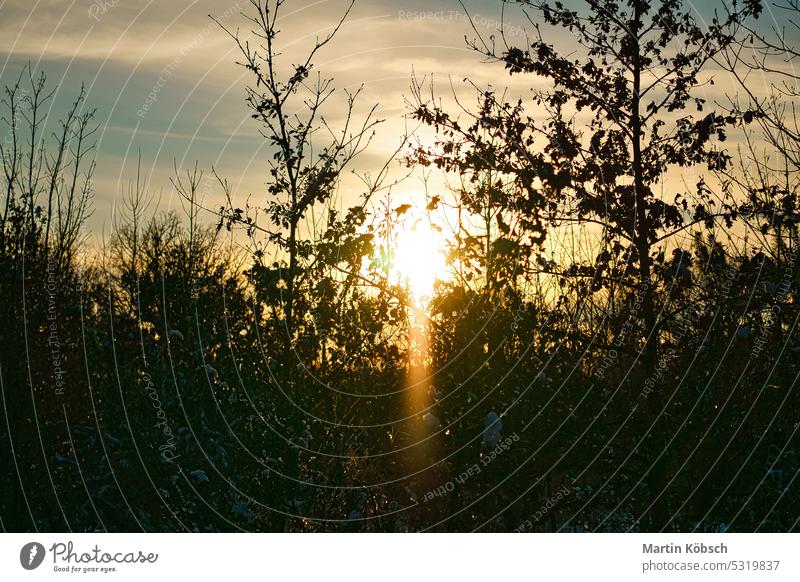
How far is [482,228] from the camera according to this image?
839 centimetres

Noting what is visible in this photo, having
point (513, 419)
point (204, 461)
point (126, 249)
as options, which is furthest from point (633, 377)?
point (126, 249)

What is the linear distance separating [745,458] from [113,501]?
6.56 meters

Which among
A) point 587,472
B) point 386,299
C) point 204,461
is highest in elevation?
point 386,299

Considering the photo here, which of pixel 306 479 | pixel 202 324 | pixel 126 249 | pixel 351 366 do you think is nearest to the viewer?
pixel 306 479

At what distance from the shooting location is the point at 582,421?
7699 millimetres

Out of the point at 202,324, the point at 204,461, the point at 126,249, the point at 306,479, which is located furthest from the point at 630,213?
the point at 126,249

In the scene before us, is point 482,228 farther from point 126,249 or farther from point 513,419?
point 126,249

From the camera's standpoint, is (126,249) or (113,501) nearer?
(113,501)

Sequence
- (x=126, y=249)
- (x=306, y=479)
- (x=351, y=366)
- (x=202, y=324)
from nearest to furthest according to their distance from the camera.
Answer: (x=306, y=479), (x=351, y=366), (x=202, y=324), (x=126, y=249)

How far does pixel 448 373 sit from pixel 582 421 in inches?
56.6

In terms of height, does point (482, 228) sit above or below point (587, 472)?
above
